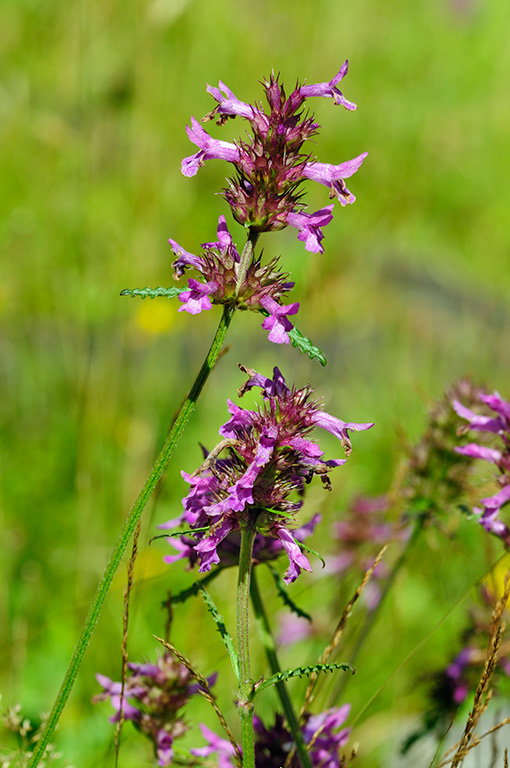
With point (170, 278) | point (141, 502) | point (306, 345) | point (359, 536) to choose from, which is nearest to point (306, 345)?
point (306, 345)

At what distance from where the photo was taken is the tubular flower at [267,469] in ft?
3.17

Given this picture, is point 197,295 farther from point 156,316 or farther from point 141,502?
point 156,316

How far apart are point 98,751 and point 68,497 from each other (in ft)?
4.30

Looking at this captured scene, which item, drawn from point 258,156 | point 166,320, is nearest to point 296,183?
point 258,156

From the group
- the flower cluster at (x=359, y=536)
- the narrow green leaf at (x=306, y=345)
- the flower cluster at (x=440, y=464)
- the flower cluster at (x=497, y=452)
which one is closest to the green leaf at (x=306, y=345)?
the narrow green leaf at (x=306, y=345)

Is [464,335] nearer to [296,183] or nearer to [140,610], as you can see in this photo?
[140,610]

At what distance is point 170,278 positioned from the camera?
15.1 ft

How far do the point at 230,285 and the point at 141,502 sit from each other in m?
0.30

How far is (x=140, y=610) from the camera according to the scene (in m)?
2.74

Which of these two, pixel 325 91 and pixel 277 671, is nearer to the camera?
pixel 325 91

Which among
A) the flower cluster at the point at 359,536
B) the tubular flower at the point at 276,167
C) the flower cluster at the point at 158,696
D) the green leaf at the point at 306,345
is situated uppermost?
the flower cluster at the point at 359,536

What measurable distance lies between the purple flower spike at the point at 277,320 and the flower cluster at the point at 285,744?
0.70 m

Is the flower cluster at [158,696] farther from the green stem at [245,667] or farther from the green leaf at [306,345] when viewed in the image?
the green leaf at [306,345]

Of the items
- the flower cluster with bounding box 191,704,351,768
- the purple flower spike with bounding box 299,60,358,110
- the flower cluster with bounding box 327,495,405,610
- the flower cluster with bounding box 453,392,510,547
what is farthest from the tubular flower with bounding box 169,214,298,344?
the flower cluster with bounding box 327,495,405,610
